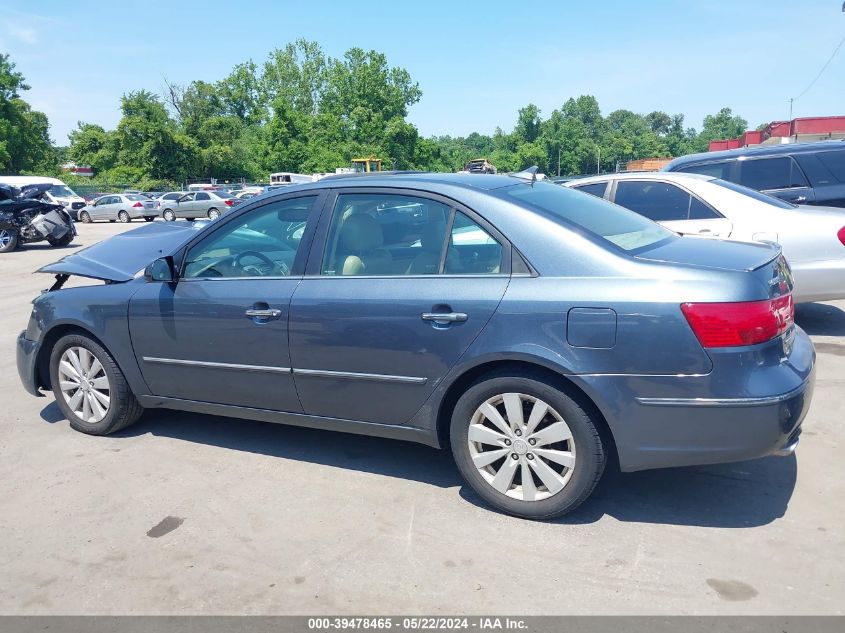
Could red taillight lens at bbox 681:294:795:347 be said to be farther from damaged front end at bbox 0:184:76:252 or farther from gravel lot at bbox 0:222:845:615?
damaged front end at bbox 0:184:76:252

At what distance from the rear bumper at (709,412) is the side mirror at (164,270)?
2.69 m

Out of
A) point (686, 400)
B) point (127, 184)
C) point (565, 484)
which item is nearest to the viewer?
point (686, 400)

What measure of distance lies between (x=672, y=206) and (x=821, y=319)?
2.23 m

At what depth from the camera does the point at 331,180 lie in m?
4.27

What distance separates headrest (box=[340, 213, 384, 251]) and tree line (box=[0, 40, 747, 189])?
47.4 m

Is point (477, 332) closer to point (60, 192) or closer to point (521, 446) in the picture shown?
point (521, 446)

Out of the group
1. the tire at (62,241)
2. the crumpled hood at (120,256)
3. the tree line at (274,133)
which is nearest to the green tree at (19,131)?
the tree line at (274,133)

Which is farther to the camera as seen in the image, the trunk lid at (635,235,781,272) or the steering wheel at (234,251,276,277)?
the steering wheel at (234,251,276,277)

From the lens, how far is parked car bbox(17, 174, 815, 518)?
10.5 feet

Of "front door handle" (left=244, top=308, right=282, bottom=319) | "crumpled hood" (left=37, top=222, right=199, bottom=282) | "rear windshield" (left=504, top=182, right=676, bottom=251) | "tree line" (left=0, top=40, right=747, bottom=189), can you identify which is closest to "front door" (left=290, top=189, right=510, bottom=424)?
"front door handle" (left=244, top=308, right=282, bottom=319)

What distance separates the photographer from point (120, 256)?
205 inches
